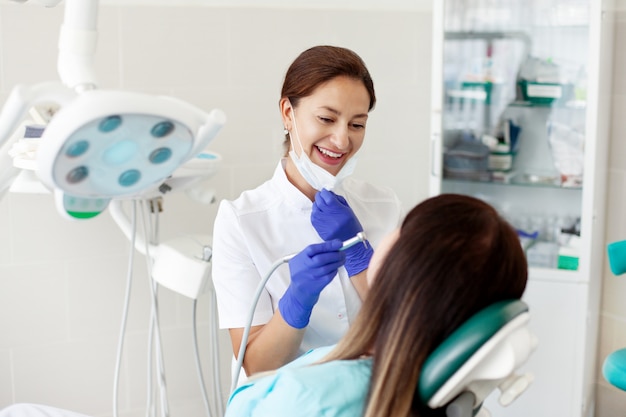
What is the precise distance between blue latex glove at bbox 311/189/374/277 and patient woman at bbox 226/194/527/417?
534 millimetres

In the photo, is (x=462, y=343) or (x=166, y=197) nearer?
(x=462, y=343)

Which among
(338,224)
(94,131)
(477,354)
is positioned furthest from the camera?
(338,224)

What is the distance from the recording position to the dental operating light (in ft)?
2.72

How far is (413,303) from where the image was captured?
1.07m

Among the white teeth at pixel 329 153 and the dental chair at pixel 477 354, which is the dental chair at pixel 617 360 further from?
the dental chair at pixel 477 354

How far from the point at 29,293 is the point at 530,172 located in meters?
1.78

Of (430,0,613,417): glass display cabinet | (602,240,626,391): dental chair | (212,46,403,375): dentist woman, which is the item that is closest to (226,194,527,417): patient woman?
(212,46,403,375): dentist woman

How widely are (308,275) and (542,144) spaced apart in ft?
5.72

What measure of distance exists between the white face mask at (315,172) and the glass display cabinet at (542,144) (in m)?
1.06

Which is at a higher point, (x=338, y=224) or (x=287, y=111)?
(x=287, y=111)

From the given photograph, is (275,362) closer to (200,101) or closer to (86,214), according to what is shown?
(86,214)

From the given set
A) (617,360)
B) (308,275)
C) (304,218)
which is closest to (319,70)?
(304,218)

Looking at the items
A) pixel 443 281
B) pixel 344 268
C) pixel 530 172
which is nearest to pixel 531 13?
pixel 530 172

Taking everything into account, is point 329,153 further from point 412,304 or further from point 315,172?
point 412,304
